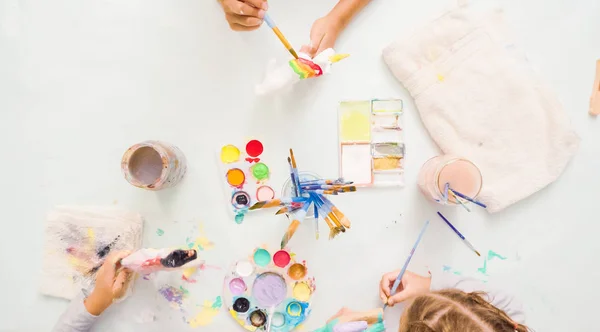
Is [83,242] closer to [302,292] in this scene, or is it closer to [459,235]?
[302,292]

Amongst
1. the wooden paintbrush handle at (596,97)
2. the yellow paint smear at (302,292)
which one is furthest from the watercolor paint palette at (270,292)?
the wooden paintbrush handle at (596,97)

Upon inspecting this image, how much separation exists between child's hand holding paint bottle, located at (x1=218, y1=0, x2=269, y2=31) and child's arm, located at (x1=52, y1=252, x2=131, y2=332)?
0.45m

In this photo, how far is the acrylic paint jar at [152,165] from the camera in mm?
789

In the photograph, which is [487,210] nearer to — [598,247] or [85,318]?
[598,247]

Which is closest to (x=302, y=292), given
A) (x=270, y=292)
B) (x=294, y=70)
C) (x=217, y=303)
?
(x=270, y=292)

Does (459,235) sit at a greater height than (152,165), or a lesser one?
lesser

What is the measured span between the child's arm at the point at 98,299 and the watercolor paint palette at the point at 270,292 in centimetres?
19

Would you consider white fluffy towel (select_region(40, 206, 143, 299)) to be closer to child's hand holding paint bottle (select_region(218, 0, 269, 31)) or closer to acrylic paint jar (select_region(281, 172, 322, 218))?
acrylic paint jar (select_region(281, 172, 322, 218))

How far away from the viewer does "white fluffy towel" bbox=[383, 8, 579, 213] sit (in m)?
0.87

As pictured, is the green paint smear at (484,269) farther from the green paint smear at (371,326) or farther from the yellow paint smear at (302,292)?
the yellow paint smear at (302,292)

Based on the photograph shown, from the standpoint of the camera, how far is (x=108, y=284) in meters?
0.81

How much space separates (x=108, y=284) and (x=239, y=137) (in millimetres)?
347

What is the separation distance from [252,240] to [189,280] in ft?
0.46

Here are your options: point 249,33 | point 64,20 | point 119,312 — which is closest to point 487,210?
point 249,33
